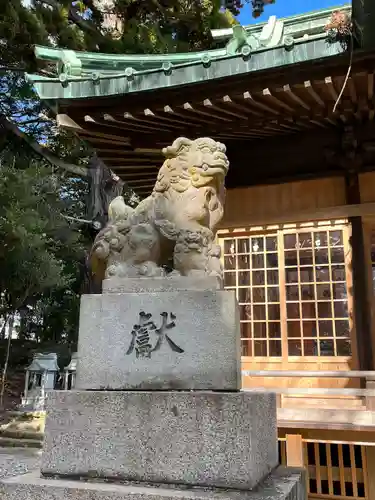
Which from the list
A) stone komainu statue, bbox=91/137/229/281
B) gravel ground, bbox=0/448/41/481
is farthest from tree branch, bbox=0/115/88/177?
stone komainu statue, bbox=91/137/229/281

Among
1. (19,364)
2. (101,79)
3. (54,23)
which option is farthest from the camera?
(19,364)

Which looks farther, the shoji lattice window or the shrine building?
the shoji lattice window

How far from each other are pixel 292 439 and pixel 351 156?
10.4ft

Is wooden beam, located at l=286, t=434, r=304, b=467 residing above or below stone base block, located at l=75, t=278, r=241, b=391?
below

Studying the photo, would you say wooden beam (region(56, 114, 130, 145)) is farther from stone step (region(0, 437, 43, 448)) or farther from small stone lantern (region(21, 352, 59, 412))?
small stone lantern (region(21, 352, 59, 412))

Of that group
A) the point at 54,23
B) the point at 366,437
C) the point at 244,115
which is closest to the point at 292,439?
the point at 366,437

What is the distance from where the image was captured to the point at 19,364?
505 inches

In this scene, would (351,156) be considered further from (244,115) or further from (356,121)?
(244,115)

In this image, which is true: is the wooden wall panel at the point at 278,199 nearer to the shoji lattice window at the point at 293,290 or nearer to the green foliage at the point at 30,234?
the shoji lattice window at the point at 293,290

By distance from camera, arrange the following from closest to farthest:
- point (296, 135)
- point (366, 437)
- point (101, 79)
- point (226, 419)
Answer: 1. point (226, 419)
2. point (366, 437)
3. point (101, 79)
4. point (296, 135)

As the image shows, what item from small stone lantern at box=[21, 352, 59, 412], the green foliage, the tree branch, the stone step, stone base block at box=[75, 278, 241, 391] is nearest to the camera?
stone base block at box=[75, 278, 241, 391]

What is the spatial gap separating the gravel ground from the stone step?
1.01 feet

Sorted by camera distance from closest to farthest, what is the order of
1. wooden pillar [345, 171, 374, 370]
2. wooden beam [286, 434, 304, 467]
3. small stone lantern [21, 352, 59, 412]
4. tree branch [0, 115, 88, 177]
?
wooden beam [286, 434, 304, 467]
wooden pillar [345, 171, 374, 370]
small stone lantern [21, 352, 59, 412]
tree branch [0, 115, 88, 177]

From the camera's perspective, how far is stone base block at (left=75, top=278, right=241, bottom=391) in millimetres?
2230
